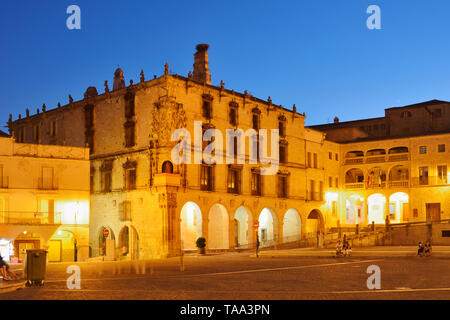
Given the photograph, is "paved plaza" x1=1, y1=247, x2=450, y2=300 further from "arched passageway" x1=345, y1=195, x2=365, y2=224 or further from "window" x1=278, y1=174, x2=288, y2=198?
"arched passageway" x1=345, y1=195, x2=365, y2=224

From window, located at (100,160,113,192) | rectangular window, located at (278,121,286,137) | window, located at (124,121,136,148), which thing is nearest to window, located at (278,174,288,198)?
rectangular window, located at (278,121,286,137)

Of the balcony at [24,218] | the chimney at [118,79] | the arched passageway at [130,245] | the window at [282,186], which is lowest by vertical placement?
the arched passageway at [130,245]

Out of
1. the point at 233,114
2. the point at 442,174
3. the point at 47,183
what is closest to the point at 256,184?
the point at 233,114

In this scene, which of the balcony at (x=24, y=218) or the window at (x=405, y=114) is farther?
the window at (x=405, y=114)

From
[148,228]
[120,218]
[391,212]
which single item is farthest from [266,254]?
[391,212]

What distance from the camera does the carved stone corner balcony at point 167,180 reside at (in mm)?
46094

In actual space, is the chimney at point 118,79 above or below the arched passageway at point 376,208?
above

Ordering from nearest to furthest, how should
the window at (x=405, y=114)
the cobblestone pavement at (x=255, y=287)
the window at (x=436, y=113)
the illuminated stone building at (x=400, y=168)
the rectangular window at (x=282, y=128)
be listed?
the cobblestone pavement at (x=255, y=287), the rectangular window at (x=282, y=128), the illuminated stone building at (x=400, y=168), the window at (x=436, y=113), the window at (x=405, y=114)

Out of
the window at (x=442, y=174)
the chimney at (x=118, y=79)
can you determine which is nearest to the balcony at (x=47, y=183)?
the chimney at (x=118, y=79)

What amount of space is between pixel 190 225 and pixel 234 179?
5.81 metres

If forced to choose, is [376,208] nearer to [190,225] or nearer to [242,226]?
[242,226]

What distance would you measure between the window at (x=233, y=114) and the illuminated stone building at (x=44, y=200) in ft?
43.4

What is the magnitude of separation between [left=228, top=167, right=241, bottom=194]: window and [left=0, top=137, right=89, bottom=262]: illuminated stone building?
41.0 feet

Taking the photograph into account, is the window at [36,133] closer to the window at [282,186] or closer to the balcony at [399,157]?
the window at [282,186]
